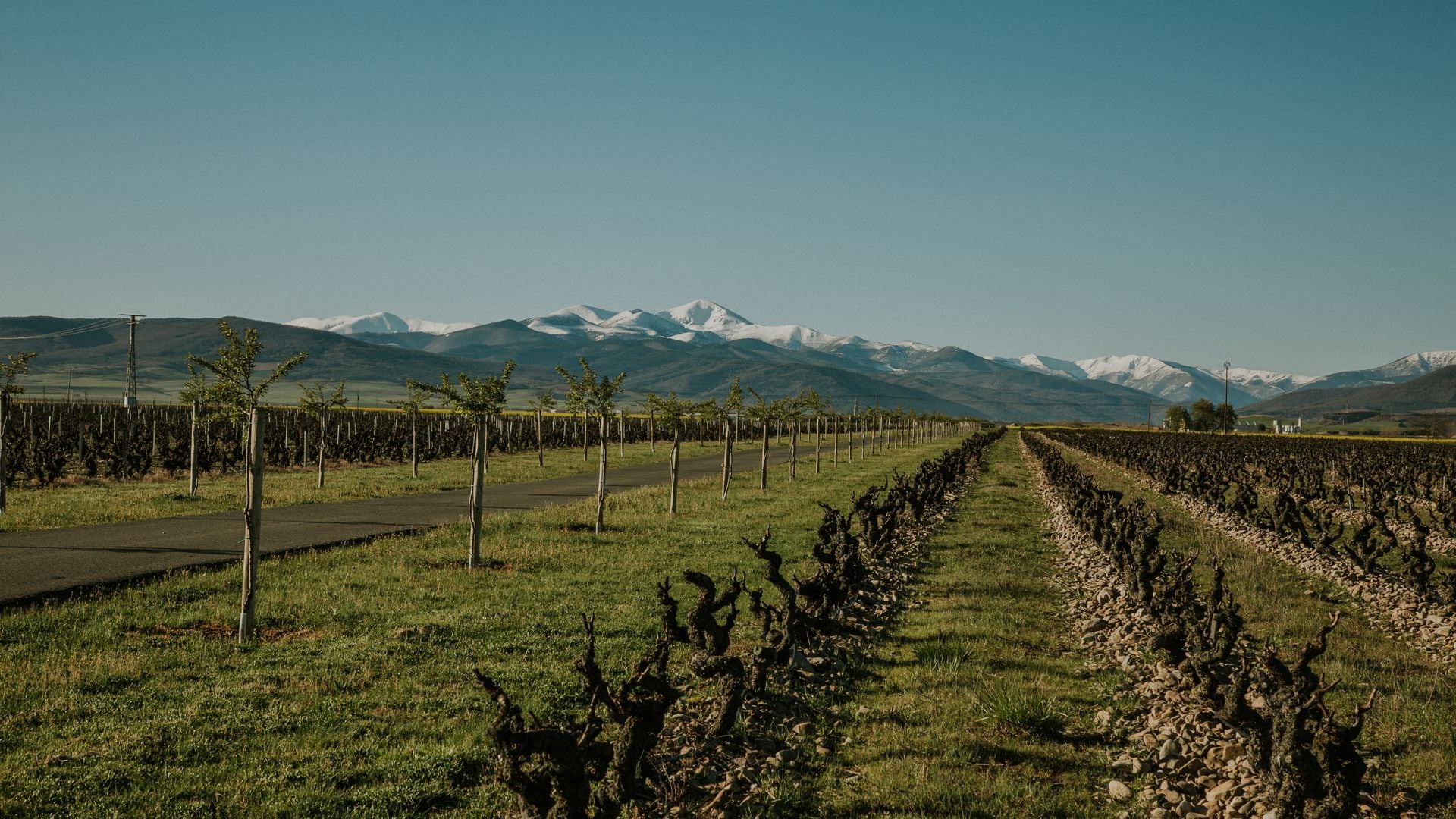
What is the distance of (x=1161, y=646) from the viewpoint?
941 centimetres

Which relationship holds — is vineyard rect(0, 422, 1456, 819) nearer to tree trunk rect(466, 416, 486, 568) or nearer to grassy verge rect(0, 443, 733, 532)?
tree trunk rect(466, 416, 486, 568)

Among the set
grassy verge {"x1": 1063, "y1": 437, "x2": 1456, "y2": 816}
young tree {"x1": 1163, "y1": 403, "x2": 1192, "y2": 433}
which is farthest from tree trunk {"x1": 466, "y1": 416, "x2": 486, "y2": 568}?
young tree {"x1": 1163, "y1": 403, "x2": 1192, "y2": 433}

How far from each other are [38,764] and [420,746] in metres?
2.83

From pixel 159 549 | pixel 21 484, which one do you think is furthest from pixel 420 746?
pixel 21 484

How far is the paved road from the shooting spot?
518 inches

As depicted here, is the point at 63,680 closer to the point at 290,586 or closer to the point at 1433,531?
the point at 290,586

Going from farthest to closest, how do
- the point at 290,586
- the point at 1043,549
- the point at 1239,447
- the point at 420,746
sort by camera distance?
the point at 1239,447 < the point at 1043,549 < the point at 290,586 < the point at 420,746

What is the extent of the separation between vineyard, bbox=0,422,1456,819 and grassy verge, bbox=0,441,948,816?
0.04 meters

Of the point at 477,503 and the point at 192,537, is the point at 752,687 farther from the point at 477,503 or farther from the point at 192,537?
the point at 192,537

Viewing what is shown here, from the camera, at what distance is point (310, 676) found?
854cm

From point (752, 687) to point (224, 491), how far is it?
24.5 meters

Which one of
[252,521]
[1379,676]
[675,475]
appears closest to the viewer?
[1379,676]

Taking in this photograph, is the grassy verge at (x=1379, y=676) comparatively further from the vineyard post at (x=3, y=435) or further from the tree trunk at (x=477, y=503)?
the vineyard post at (x=3, y=435)

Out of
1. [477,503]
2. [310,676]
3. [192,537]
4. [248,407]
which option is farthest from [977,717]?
[192,537]
